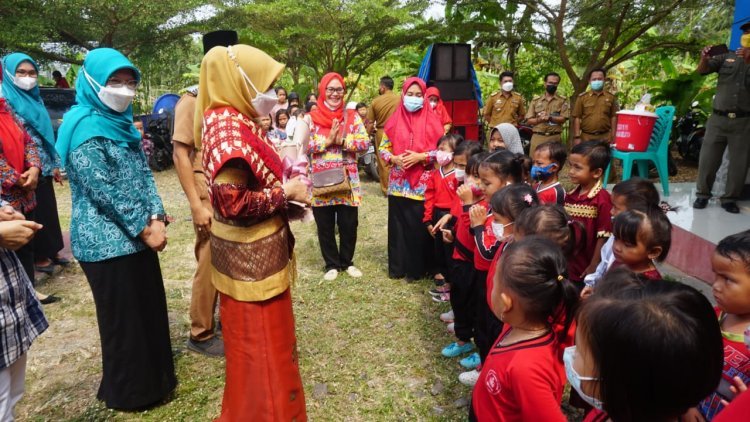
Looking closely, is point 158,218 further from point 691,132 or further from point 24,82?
point 691,132

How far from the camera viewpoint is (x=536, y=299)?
162cm

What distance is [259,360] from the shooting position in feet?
7.25

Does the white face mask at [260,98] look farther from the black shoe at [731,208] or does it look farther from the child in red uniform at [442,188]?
the black shoe at [731,208]

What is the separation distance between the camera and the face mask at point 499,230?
2.54m

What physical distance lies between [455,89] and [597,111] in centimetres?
247

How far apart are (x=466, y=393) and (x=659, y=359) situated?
206cm

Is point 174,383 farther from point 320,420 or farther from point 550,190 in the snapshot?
point 550,190

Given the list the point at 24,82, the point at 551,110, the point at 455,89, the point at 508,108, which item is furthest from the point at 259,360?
the point at 508,108

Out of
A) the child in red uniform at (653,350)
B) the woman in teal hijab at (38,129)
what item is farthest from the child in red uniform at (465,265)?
the woman in teal hijab at (38,129)

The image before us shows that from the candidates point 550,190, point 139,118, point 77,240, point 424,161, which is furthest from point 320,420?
point 139,118

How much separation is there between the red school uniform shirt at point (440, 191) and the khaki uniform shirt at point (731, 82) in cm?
300

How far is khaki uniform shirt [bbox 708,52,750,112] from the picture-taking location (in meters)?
4.59

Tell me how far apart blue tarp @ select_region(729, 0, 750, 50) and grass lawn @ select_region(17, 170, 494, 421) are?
4.34m

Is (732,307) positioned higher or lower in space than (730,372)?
higher
